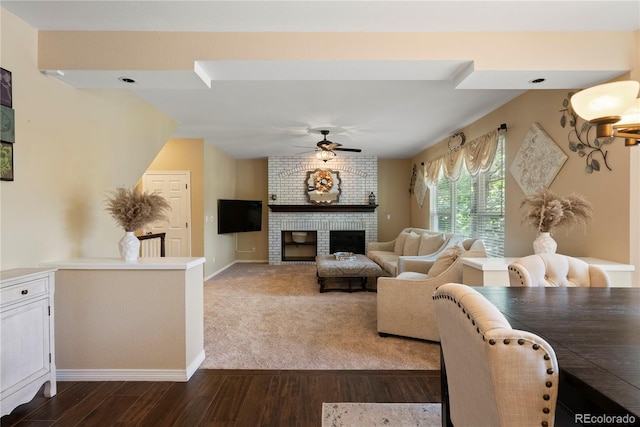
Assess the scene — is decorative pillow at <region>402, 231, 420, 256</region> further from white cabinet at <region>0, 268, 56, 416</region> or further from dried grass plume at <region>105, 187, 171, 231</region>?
white cabinet at <region>0, 268, 56, 416</region>

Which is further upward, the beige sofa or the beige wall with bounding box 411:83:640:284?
the beige wall with bounding box 411:83:640:284

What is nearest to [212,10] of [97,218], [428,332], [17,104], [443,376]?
[17,104]

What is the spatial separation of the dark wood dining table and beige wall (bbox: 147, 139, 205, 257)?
485 cm

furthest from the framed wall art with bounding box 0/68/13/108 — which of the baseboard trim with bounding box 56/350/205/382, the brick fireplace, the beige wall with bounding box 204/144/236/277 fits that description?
the brick fireplace

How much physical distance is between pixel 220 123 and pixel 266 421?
12.9 ft

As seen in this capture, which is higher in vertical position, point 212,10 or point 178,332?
point 212,10

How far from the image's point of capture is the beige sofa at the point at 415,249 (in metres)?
4.32

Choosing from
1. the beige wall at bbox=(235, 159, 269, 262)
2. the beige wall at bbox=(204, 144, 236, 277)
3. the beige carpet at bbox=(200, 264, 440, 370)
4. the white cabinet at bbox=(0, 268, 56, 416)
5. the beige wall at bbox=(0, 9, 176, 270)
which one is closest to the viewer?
the white cabinet at bbox=(0, 268, 56, 416)

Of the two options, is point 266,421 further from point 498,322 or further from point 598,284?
point 598,284

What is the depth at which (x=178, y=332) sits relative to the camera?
92.0 inches

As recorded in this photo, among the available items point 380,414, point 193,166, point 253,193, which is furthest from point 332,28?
point 253,193

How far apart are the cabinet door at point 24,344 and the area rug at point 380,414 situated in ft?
6.00

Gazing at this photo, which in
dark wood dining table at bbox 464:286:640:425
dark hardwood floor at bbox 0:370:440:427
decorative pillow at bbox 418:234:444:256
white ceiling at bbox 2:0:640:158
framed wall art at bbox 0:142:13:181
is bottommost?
dark hardwood floor at bbox 0:370:440:427

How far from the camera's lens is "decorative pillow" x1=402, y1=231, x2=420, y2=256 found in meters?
5.46
